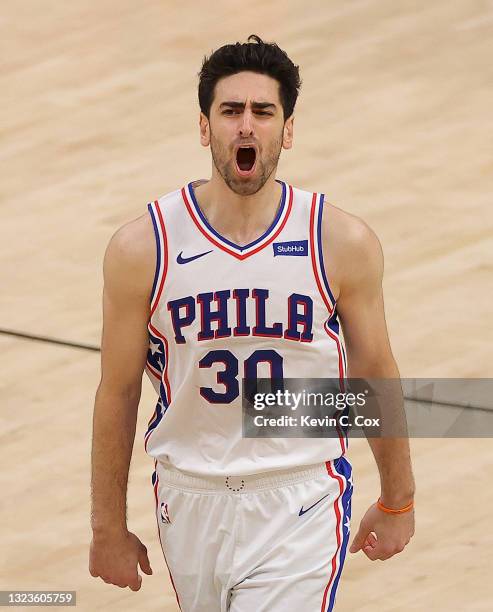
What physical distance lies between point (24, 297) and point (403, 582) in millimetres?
3165

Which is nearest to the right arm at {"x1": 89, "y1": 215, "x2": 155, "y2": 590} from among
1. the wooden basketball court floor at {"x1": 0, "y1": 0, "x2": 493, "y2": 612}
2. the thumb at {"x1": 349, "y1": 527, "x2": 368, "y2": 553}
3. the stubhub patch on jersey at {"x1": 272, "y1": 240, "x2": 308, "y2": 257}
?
the stubhub patch on jersey at {"x1": 272, "y1": 240, "x2": 308, "y2": 257}

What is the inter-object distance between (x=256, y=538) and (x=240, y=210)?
0.88m

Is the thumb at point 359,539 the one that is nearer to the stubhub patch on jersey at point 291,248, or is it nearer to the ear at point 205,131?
the stubhub patch on jersey at point 291,248

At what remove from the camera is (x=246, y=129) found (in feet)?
13.8

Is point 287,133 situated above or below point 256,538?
above

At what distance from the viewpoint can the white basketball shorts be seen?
4.41m

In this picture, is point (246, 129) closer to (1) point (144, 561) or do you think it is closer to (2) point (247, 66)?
(2) point (247, 66)

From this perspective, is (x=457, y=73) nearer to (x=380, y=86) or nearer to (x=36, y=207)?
(x=380, y=86)

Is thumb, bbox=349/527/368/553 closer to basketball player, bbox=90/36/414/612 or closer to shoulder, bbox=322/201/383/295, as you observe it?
basketball player, bbox=90/36/414/612

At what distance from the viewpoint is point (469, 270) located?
28.0ft

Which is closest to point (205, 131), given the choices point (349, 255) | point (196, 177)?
point (349, 255)

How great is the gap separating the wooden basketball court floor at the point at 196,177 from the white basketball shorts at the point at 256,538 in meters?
1.53

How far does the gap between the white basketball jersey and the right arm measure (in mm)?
45

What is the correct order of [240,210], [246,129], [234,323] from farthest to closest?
[240,210] < [234,323] < [246,129]
